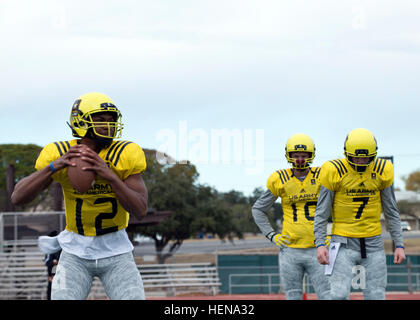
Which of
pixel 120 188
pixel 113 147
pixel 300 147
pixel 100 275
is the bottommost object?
pixel 100 275

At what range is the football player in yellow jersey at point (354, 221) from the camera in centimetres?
732

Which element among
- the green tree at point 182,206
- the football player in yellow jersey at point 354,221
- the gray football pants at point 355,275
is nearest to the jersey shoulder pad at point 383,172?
the football player in yellow jersey at point 354,221

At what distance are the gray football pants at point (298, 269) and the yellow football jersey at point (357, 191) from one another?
3.08 feet

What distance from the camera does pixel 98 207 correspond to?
17.5ft

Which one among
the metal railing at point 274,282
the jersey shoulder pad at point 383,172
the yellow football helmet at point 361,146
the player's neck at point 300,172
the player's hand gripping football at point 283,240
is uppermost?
the yellow football helmet at point 361,146

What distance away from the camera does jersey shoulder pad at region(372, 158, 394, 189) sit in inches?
290

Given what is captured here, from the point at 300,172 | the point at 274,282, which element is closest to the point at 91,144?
the point at 300,172

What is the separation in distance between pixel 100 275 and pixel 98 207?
1.68 feet

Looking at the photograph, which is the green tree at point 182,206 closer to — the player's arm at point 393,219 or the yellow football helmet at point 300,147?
the yellow football helmet at point 300,147

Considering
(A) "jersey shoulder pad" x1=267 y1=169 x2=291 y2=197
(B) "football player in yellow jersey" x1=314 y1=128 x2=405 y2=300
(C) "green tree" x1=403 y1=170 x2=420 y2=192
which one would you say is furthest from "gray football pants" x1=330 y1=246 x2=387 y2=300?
(C) "green tree" x1=403 y1=170 x2=420 y2=192

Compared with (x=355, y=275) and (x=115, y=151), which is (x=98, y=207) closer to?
(x=115, y=151)
